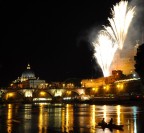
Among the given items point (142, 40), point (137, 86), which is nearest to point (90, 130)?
point (137, 86)

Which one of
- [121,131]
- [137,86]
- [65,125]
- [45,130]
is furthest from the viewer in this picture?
[137,86]

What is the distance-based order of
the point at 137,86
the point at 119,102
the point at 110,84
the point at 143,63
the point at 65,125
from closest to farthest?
the point at 65,125, the point at 143,63, the point at 119,102, the point at 137,86, the point at 110,84

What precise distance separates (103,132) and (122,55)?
14547cm

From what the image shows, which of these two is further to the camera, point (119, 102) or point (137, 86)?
point (137, 86)

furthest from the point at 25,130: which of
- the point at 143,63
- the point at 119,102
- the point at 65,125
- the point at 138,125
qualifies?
the point at 119,102

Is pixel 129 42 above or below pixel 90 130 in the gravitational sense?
above

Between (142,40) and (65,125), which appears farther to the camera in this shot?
(142,40)

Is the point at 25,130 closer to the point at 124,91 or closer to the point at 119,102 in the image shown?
the point at 119,102

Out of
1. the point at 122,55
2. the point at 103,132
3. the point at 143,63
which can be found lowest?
the point at 103,132

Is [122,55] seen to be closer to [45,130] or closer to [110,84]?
[110,84]

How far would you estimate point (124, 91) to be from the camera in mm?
173750

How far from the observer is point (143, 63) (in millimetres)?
75125

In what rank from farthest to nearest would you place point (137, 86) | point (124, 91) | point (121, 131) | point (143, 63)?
point (124, 91)
point (137, 86)
point (143, 63)
point (121, 131)

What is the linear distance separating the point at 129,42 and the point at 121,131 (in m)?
Answer: 144
